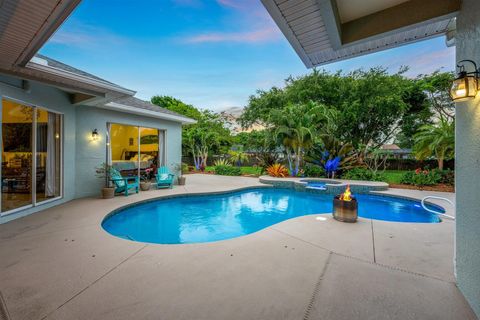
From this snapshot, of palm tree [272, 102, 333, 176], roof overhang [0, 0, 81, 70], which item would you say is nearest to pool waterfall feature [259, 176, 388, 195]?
palm tree [272, 102, 333, 176]

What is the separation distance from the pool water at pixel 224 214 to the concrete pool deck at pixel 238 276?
146 centimetres

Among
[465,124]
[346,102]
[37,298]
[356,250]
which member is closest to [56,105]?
[37,298]

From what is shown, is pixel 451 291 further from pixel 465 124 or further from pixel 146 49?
pixel 146 49

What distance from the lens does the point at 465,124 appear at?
2184 mm

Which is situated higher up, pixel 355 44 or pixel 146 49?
pixel 146 49

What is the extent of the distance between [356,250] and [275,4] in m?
3.57

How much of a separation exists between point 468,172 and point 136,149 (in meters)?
10.6

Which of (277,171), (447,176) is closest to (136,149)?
(277,171)

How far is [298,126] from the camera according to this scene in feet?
39.7

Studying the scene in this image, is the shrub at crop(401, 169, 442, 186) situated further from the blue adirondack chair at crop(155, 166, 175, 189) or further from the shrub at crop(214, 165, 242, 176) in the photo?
the blue adirondack chair at crop(155, 166, 175, 189)

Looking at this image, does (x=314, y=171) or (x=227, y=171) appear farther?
(x=227, y=171)

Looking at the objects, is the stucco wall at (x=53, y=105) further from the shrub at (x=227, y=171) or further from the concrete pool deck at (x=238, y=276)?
the shrub at (x=227, y=171)

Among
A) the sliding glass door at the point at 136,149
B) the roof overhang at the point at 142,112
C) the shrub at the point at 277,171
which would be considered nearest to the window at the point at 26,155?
the roof overhang at the point at 142,112

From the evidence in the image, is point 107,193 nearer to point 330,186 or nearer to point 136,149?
point 136,149
